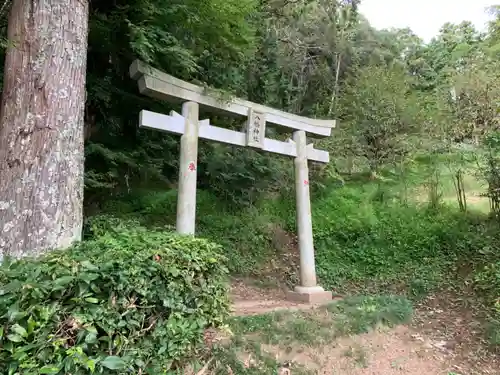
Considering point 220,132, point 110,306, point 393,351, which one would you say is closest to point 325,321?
point 393,351

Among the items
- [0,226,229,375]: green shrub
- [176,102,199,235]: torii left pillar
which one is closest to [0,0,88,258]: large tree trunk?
[0,226,229,375]: green shrub

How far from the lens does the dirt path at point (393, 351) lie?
4070 millimetres

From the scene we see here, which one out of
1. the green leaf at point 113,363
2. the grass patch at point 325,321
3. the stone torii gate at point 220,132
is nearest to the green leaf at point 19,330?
the green leaf at point 113,363

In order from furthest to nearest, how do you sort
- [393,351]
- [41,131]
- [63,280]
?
[393,351] → [41,131] → [63,280]

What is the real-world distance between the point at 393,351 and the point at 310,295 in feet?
4.93

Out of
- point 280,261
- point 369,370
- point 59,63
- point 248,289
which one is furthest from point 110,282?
point 280,261

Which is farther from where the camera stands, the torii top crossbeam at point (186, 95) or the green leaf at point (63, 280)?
the torii top crossbeam at point (186, 95)

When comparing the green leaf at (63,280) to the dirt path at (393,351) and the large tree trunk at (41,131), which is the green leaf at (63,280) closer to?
the large tree trunk at (41,131)

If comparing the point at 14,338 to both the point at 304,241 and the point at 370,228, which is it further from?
the point at 370,228

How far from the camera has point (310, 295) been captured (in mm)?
5949

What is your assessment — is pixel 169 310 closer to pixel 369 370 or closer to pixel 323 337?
pixel 323 337

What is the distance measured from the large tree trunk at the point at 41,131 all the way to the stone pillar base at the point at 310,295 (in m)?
3.84

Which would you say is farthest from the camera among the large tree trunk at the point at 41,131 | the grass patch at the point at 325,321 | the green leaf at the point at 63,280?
the grass patch at the point at 325,321

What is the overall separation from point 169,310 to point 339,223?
652 cm
